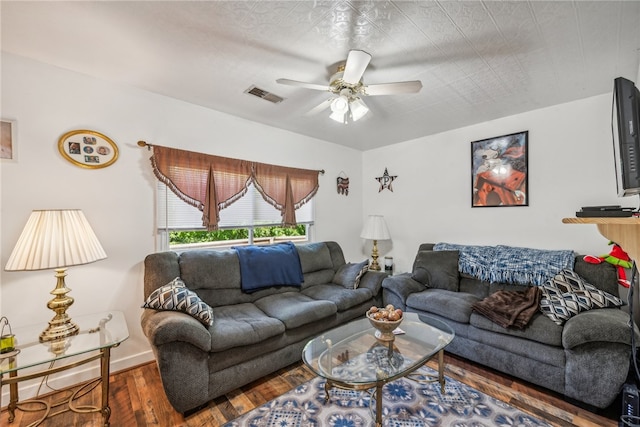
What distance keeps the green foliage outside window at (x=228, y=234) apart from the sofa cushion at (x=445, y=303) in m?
1.77

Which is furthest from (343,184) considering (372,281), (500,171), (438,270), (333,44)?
(333,44)

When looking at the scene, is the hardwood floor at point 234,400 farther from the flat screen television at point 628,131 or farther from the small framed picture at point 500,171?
the small framed picture at point 500,171

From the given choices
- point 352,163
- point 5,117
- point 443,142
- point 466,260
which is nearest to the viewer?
point 5,117

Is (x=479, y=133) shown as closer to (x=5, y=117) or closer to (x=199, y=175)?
(x=199, y=175)

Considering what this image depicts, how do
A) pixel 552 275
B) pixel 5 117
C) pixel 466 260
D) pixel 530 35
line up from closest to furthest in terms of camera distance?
pixel 530 35 < pixel 5 117 < pixel 552 275 < pixel 466 260

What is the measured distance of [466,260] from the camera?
3.04 m

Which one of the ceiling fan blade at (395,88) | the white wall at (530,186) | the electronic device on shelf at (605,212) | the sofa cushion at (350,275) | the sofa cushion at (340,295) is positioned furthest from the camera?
the sofa cushion at (350,275)

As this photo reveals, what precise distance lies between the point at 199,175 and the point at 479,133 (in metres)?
3.33

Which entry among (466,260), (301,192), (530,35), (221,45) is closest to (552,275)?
(466,260)

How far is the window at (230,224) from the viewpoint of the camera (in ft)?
8.80

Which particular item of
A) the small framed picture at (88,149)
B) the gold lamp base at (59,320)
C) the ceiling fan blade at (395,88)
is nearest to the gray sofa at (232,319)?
the gold lamp base at (59,320)

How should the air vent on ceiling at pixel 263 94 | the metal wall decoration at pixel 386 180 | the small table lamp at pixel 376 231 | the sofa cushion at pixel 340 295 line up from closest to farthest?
the air vent on ceiling at pixel 263 94
the sofa cushion at pixel 340 295
the small table lamp at pixel 376 231
the metal wall decoration at pixel 386 180

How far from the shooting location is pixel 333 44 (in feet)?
5.90

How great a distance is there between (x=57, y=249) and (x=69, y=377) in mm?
1217
